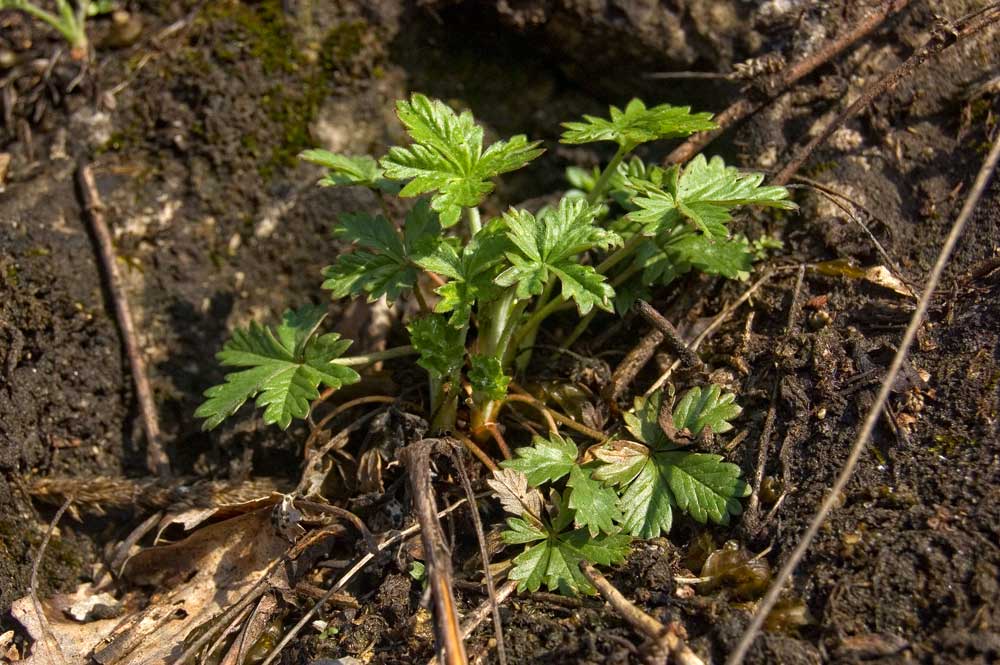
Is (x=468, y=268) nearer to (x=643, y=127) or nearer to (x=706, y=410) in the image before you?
(x=643, y=127)

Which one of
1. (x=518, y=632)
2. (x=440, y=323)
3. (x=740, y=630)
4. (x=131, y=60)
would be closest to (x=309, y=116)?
(x=131, y=60)

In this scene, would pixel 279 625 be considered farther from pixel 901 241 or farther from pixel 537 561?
pixel 901 241

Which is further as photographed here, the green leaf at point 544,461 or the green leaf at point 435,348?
the green leaf at point 435,348

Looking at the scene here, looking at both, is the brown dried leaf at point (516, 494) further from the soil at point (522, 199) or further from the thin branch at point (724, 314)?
the thin branch at point (724, 314)

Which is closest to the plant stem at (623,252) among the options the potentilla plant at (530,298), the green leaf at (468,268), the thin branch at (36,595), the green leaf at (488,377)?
the potentilla plant at (530,298)

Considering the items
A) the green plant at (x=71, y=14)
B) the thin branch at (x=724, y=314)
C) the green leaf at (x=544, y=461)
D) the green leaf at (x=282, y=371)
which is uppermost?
the green plant at (x=71, y=14)

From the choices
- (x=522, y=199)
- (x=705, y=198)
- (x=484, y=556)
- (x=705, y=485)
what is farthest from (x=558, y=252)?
(x=522, y=199)
